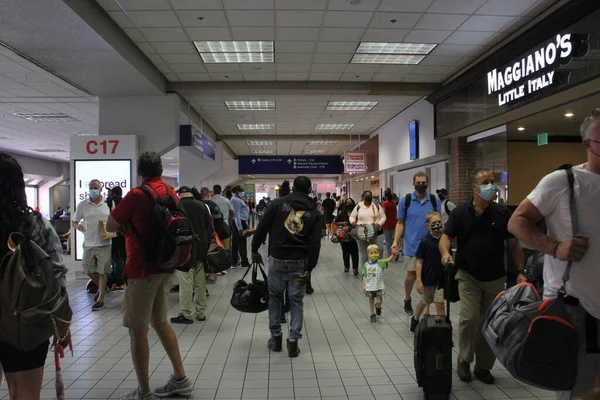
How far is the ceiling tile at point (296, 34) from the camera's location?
22.3 feet

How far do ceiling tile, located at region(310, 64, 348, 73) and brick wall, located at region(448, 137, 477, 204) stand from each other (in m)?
2.99

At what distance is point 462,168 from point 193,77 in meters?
6.03

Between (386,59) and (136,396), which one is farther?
(386,59)

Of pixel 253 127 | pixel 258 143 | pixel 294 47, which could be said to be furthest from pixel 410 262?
pixel 258 143

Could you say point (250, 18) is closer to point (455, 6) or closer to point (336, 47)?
point (336, 47)

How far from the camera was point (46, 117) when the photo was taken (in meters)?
12.9

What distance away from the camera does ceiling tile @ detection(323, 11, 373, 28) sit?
6.25m

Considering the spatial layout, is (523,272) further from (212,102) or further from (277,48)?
(212,102)

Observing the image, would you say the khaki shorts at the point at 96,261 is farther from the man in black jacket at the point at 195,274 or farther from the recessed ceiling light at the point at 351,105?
the recessed ceiling light at the point at 351,105

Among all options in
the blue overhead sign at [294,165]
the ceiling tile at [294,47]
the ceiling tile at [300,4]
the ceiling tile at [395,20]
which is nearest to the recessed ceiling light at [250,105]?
the ceiling tile at [294,47]

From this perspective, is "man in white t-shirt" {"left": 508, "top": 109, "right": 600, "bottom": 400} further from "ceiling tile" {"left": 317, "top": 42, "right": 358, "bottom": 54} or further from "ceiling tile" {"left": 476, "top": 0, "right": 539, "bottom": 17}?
"ceiling tile" {"left": 317, "top": 42, "right": 358, "bottom": 54}

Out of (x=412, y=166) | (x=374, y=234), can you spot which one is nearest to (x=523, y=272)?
(x=374, y=234)

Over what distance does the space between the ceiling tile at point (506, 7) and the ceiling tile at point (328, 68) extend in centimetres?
306

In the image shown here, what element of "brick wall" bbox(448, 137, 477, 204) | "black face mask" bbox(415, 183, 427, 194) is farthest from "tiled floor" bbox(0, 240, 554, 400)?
"brick wall" bbox(448, 137, 477, 204)
